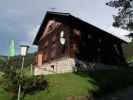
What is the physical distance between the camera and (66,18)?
42.7 m

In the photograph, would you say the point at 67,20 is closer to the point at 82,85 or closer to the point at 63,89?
the point at 82,85

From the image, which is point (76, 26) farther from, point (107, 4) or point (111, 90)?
point (111, 90)

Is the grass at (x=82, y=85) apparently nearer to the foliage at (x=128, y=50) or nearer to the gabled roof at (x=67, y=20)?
the gabled roof at (x=67, y=20)

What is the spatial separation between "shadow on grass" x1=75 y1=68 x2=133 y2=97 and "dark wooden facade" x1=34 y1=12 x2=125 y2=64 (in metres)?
8.20

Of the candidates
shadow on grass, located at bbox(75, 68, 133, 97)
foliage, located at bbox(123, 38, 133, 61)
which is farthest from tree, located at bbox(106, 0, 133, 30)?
foliage, located at bbox(123, 38, 133, 61)

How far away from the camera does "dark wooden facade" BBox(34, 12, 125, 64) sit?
41.8m

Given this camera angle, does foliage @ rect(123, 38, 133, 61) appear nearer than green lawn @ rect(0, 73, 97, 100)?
No

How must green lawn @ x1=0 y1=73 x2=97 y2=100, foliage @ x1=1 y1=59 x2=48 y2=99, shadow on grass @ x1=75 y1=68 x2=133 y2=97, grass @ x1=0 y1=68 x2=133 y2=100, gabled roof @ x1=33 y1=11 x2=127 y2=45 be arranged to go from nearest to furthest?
green lawn @ x1=0 y1=73 x2=97 y2=100 < grass @ x1=0 y1=68 x2=133 y2=100 < foliage @ x1=1 y1=59 x2=48 y2=99 < shadow on grass @ x1=75 y1=68 x2=133 y2=97 < gabled roof @ x1=33 y1=11 x2=127 y2=45

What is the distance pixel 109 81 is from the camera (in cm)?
2967

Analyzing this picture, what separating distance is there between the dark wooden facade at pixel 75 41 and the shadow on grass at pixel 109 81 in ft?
26.9

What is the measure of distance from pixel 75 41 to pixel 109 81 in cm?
1298

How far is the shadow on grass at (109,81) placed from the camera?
27533 millimetres

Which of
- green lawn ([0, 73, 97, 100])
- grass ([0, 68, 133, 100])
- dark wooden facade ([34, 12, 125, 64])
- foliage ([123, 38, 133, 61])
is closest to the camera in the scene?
green lawn ([0, 73, 97, 100])

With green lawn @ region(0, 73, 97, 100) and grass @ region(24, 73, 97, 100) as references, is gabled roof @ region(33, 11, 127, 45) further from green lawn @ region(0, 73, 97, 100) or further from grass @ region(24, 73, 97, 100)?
green lawn @ region(0, 73, 97, 100)
